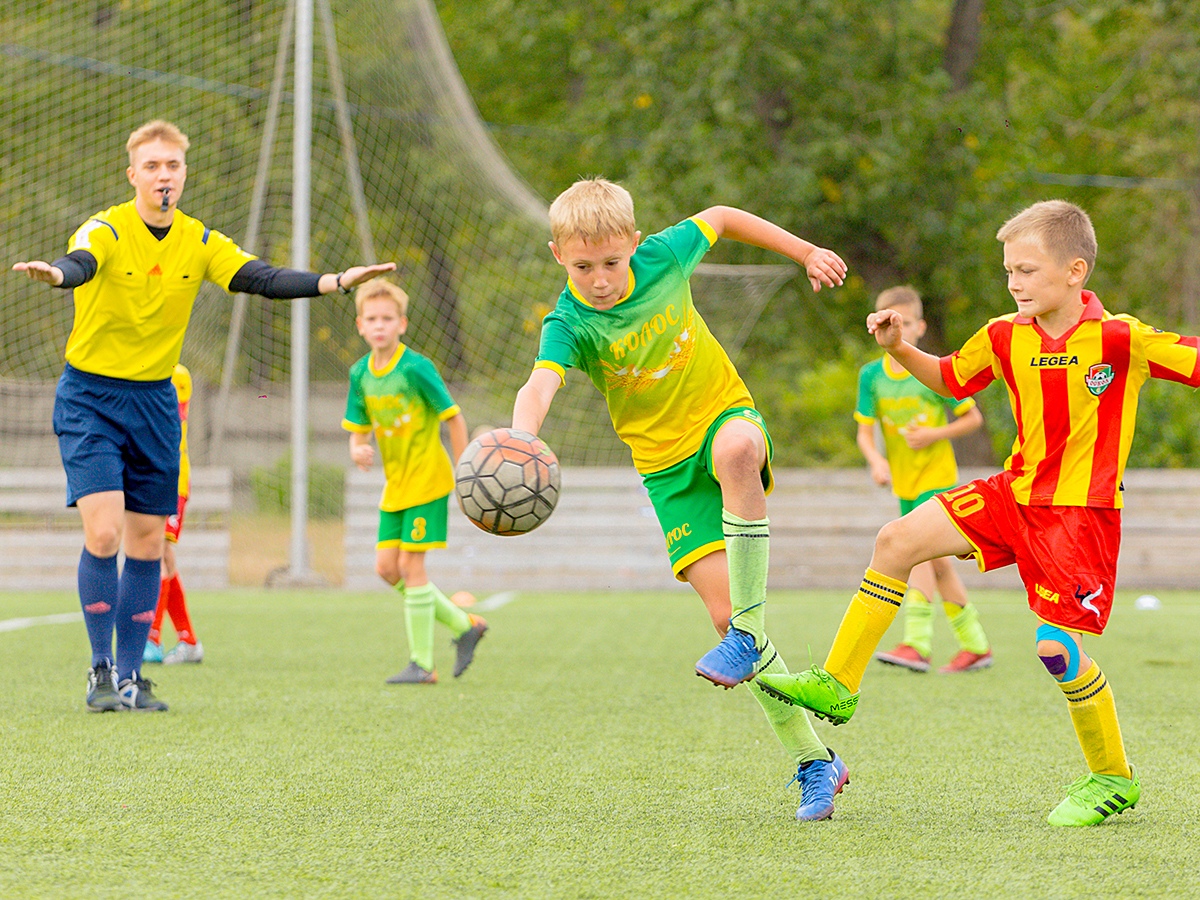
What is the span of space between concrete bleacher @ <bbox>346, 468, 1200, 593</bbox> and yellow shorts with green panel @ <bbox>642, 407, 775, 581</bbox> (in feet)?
31.7

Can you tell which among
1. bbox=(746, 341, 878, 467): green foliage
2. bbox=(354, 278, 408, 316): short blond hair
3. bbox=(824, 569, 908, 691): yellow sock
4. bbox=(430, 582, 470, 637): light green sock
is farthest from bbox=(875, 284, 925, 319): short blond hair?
bbox=(746, 341, 878, 467): green foliage

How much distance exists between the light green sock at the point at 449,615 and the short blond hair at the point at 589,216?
151 inches

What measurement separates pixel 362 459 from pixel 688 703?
2.26 meters

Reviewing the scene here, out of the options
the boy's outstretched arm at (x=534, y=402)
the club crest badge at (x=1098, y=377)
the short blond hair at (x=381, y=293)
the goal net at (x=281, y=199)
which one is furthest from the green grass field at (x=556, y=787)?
the goal net at (x=281, y=199)

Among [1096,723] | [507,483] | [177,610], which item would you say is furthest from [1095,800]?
[177,610]

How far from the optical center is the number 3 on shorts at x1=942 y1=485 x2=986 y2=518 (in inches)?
153

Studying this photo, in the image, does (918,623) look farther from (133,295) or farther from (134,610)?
(133,295)

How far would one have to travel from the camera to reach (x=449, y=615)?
7.33 m

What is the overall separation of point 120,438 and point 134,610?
797mm

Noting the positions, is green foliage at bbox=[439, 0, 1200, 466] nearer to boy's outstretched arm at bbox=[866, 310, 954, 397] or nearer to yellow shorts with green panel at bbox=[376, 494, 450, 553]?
yellow shorts with green panel at bbox=[376, 494, 450, 553]

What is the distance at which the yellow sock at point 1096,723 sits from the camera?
3771 millimetres

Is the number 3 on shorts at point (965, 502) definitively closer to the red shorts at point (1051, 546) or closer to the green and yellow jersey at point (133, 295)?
the red shorts at point (1051, 546)

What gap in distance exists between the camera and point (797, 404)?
61.0 ft

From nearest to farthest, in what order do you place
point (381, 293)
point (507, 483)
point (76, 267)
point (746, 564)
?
point (507, 483) < point (746, 564) < point (76, 267) < point (381, 293)
